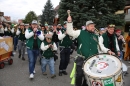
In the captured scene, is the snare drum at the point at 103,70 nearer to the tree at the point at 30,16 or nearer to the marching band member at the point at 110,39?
the marching band member at the point at 110,39

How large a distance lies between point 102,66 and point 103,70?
141 mm

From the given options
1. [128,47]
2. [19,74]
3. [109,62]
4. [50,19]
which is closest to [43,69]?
[19,74]

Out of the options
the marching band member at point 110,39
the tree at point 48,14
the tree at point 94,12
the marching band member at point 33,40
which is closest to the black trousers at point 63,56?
the marching band member at point 33,40

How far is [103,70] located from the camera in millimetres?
3746

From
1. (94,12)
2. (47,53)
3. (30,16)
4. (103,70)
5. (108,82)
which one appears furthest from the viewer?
(30,16)

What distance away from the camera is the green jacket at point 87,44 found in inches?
175

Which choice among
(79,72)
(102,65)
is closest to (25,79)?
(79,72)

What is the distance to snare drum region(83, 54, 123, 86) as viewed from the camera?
3535mm

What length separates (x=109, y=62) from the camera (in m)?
3.90

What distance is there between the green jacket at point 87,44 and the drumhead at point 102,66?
12.6 inches

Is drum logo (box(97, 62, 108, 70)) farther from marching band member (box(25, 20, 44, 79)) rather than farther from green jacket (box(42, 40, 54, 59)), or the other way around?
green jacket (box(42, 40, 54, 59))

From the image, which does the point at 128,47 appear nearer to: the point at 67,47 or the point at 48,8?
the point at 67,47

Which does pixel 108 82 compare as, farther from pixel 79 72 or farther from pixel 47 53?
pixel 47 53

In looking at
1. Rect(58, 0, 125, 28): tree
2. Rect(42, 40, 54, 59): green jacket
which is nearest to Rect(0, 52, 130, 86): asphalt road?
Rect(42, 40, 54, 59): green jacket
